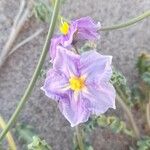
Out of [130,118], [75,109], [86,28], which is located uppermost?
[86,28]

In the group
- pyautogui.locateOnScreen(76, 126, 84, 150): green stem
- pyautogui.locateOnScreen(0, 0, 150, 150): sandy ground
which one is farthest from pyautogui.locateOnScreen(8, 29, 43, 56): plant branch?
pyautogui.locateOnScreen(76, 126, 84, 150): green stem

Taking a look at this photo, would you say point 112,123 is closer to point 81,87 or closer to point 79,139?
point 79,139

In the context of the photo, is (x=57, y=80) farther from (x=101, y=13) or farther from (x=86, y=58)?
(x=101, y=13)

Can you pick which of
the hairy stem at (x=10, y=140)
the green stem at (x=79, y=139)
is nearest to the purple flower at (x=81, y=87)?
the green stem at (x=79, y=139)

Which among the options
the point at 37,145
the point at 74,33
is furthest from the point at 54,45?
the point at 37,145

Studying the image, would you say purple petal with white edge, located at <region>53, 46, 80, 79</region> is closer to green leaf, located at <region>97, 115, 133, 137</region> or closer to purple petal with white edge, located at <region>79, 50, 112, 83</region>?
purple petal with white edge, located at <region>79, 50, 112, 83</region>

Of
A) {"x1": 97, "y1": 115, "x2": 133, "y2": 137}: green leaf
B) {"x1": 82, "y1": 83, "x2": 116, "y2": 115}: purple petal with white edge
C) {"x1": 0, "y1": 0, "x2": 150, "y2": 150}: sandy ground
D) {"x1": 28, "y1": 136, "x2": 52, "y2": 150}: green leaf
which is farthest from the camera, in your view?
{"x1": 0, "y1": 0, "x2": 150, "y2": 150}: sandy ground
